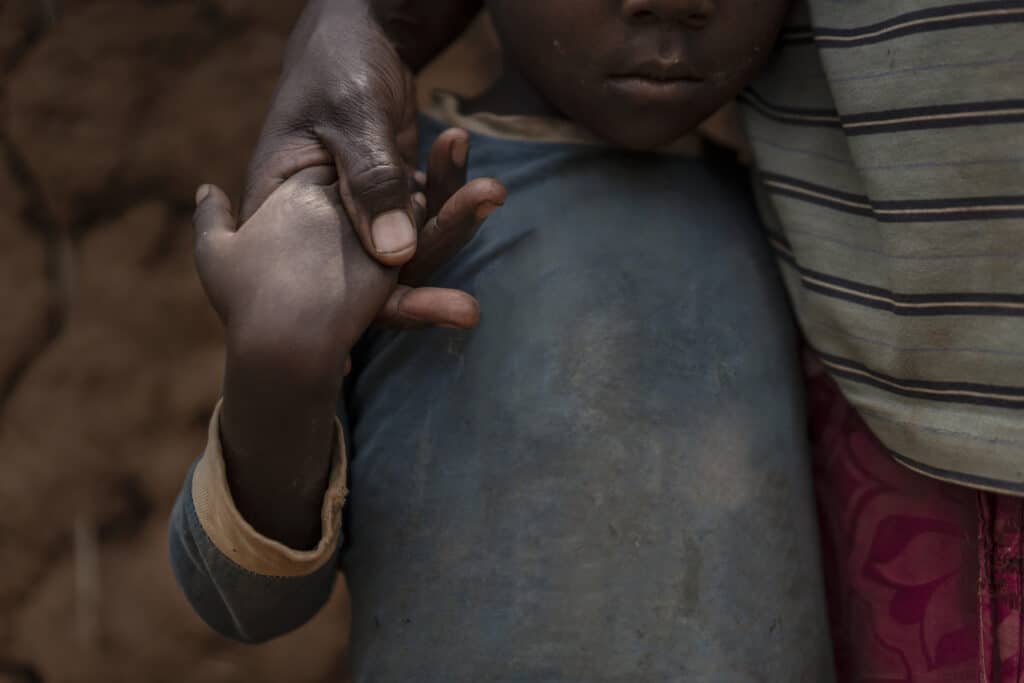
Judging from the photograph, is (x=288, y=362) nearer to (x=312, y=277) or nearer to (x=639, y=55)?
(x=312, y=277)

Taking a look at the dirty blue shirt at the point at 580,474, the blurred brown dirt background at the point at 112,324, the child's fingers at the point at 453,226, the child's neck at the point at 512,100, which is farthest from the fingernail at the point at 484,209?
the blurred brown dirt background at the point at 112,324

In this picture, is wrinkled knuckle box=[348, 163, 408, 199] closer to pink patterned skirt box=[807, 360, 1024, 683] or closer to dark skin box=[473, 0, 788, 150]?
dark skin box=[473, 0, 788, 150]

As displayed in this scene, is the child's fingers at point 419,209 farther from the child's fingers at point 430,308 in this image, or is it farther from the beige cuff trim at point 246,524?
the beige cuff trim at point 246,524

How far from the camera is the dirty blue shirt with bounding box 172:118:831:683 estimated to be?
0.93 m

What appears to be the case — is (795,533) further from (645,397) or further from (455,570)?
(455,570)

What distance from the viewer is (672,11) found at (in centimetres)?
93

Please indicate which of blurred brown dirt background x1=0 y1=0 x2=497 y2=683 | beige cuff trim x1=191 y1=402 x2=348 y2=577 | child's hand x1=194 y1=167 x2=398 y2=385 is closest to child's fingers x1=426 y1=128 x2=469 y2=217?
child's hand x1=194 y1=167 x2=398 y2=385

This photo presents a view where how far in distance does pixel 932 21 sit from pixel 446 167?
0.40 meters

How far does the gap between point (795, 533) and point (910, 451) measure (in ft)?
0.42

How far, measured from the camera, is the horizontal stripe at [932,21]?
2.88ft

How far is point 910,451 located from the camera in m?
0.93

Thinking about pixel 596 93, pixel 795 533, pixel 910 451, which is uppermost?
pixel 596 93

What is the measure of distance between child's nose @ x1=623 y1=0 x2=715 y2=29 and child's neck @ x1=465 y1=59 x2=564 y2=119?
16cm

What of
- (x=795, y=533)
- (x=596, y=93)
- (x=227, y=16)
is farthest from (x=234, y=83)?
(x=795, y=533)
